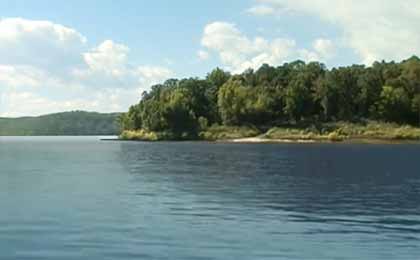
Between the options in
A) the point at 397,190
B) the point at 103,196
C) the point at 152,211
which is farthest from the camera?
the point at 397,190

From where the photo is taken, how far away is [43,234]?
36.6 m

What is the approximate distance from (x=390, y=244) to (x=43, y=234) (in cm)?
1806

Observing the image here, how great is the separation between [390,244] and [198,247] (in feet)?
31.0

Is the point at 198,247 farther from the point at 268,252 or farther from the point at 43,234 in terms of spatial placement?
the point at 43,234

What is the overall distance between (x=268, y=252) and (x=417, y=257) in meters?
6.61

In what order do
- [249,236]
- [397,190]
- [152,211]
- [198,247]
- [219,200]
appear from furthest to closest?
[397,190], [219,200], [152,211], [249,236], [198,247]

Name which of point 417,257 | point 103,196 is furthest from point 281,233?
point 103,196

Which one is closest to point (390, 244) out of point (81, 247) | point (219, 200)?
point (81, 247)

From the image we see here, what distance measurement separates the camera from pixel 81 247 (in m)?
32.9

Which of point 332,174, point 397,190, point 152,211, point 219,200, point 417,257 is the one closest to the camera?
point 417,257

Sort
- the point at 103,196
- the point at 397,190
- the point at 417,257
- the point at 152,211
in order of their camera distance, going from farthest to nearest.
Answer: the point at 397,190 → the point at 103,196 → the point at 152,211 → the point at 417,257

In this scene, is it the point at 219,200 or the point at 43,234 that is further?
the point at 219,200

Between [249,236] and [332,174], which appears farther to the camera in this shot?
[332,174]

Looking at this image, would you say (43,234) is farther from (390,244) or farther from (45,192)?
(45,192)
